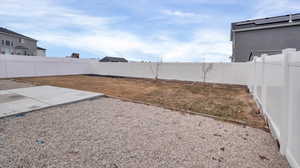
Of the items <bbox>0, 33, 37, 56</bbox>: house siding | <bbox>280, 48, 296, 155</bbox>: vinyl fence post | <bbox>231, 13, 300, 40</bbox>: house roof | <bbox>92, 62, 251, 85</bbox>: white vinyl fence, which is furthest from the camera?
<bbox>0, 33, 37, 56</bbox>: house siding

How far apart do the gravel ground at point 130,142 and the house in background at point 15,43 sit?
24.4 m

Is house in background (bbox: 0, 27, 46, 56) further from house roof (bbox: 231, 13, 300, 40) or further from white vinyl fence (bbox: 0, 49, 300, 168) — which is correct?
house roof (bbox: 231, 13, 300, 40)

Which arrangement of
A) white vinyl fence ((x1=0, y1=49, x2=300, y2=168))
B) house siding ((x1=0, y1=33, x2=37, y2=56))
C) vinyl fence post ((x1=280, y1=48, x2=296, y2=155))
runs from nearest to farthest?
white vinyl fence ((x1=0, y1=49, x2=300, y2=168))
vinyl fence post ((x1=280, y1=48, x2=296, y2=155))
house siding ((x1=0, y1=33, x2=37, y2=56))

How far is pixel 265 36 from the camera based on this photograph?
9.81 meters

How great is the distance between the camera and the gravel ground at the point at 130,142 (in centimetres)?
169

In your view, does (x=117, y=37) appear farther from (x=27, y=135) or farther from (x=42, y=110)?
(x=27, y=135)

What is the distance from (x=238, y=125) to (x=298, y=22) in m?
10.5

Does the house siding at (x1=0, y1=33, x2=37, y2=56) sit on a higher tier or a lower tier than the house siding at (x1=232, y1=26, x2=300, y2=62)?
higher

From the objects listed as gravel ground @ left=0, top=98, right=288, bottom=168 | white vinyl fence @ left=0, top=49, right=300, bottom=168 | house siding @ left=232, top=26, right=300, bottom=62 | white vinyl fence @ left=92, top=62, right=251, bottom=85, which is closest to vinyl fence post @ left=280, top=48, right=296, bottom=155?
white vinyl fence @ left=0, top=49, right=300, bottom=168

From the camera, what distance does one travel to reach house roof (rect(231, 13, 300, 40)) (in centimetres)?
906

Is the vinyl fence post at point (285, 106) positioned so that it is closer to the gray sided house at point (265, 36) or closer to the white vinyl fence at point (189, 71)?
the white vinyl fence at point (189, 71)

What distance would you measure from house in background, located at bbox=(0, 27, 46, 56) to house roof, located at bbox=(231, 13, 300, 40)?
90.0ft

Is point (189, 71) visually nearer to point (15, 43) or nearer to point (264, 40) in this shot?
point (264, 40)

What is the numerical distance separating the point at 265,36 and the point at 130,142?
39.3ft
